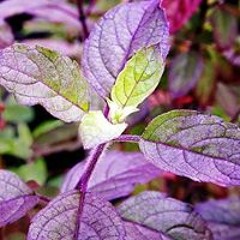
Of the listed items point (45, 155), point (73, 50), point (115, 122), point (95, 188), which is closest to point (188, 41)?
point (73, 50)

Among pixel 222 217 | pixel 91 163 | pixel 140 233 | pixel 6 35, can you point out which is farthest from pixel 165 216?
pixel 6 35

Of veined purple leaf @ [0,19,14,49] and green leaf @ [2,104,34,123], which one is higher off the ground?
veined purple leaf @ [0,19,14,49]

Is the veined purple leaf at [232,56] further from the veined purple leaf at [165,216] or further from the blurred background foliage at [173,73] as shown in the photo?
the veined purple leaf at [165,216]

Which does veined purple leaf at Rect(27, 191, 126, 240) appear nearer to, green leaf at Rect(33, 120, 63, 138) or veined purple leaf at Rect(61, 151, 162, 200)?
veined purple leaf at Rect(61, 151, 162, 200)

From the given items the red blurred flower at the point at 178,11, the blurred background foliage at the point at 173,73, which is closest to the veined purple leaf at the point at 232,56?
the blurred background foliage at the point at 173,73

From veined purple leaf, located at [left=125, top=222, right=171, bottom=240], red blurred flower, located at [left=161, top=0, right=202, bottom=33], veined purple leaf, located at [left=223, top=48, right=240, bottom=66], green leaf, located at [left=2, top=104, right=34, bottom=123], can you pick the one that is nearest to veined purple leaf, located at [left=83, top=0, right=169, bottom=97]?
veined purple leaf, located at [left=125, top=222, right=171, bottom=240]

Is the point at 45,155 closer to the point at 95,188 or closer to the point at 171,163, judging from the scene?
the point at 95,188
